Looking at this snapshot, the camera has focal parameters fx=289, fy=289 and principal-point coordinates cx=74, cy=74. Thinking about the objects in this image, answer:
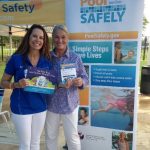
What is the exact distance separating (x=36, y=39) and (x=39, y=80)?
40cm

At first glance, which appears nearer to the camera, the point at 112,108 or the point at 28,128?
the point at 28,128

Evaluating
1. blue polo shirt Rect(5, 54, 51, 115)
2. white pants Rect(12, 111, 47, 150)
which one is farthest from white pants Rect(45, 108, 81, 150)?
blue polo shirt Rect(5, 54, 51, 115)

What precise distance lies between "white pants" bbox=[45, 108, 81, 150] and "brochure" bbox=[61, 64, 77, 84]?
0.41 m

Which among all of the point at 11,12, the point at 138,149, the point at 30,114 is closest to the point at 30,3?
the point at 11,12

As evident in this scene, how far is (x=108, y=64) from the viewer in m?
3.64

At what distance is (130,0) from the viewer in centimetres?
339

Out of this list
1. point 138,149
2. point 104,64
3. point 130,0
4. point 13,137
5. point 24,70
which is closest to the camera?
point 24,70

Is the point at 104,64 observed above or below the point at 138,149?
above

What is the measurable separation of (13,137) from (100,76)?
2034 mm

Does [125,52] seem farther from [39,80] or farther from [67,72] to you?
[39,80]

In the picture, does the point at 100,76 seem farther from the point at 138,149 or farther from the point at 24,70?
the point at 138,149

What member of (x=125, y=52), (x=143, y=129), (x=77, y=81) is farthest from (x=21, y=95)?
(x=143, y=129)

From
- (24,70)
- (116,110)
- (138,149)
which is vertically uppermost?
(24,70)

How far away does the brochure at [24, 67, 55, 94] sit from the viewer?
109 inches
